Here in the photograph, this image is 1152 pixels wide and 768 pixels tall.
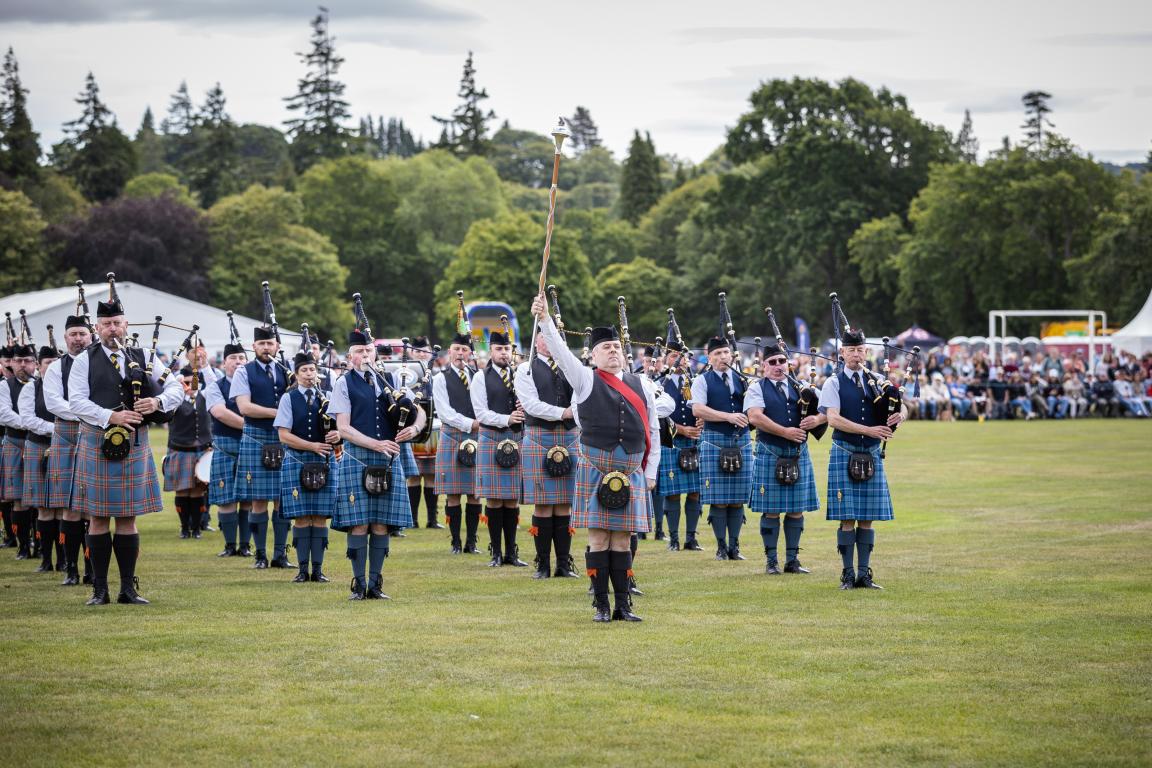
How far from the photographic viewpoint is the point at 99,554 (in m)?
9.34

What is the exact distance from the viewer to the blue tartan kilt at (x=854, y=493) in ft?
32.4

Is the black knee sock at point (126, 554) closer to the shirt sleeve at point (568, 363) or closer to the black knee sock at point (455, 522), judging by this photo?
the shirt sleeve at point (568, 363)

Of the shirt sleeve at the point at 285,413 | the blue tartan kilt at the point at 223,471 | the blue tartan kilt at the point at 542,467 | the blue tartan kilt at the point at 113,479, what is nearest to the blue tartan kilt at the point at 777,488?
the blue tartan kilt at the point at 542,467

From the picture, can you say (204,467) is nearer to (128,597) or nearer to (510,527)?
(510,527)

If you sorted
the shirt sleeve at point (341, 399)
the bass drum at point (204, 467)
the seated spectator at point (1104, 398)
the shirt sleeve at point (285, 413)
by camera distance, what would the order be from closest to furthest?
the shirt sleeve at point (341, 399)
the shirt sleeve at point (285, 413)
the bass drum at point (204, 467)
the seated spectator at point (1104, 398)

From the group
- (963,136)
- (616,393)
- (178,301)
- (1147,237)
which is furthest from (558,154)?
(963,136)

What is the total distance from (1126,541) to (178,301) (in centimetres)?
3742

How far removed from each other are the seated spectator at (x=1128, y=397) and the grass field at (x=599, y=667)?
22.8m

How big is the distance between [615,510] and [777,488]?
106 inches

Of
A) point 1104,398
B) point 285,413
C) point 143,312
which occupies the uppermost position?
point 143,312

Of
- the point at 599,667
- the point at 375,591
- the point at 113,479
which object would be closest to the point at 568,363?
the point at 599,667

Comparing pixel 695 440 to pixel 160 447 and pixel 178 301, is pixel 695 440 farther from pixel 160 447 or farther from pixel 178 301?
pixel 178 301

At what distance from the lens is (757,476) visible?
10.9 meters

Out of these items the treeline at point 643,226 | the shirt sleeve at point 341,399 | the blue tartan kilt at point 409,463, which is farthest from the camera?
the treeline at point 643,226
